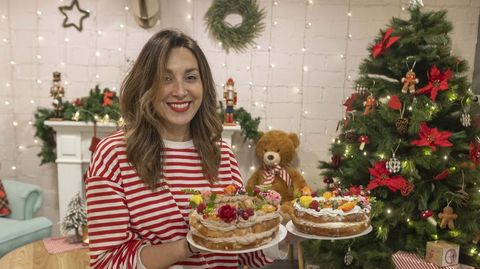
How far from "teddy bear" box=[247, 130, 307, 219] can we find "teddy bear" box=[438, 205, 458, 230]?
1.28 m

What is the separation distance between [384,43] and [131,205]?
1966 mm

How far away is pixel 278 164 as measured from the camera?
3471 mm

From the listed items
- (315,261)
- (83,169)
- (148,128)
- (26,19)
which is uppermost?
(26,19)

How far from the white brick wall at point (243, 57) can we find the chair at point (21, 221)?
0.46 meters

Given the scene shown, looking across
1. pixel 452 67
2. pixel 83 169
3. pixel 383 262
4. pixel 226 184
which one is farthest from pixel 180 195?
pixel 83 169

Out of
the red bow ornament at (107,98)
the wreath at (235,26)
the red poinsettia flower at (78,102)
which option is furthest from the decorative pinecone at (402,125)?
the red poinsettia flower at (78,102)

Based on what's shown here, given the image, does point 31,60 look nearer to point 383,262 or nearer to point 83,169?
point 83,169

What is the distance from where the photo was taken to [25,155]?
3.63 m

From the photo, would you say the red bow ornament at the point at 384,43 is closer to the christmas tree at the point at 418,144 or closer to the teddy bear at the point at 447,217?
the christmas tree at the point at 418,144

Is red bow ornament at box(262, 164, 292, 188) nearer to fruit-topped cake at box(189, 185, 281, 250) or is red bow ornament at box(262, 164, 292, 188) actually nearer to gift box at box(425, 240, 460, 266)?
gift box at box(425, 240, 460, 266)

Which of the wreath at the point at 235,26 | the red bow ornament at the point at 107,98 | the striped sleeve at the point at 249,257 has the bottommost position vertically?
the striped sleeve at the point at 249,257

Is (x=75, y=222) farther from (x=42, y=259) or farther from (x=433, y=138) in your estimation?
(x=433, y=138)

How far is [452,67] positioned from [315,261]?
155 cm

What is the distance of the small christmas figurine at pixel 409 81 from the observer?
7.63 ft
